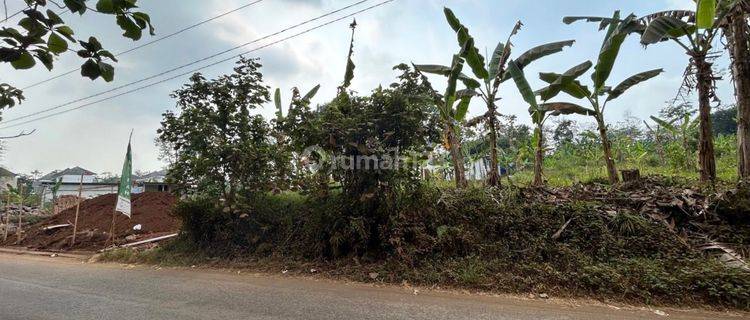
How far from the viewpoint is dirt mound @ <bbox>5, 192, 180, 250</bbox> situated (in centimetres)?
1005

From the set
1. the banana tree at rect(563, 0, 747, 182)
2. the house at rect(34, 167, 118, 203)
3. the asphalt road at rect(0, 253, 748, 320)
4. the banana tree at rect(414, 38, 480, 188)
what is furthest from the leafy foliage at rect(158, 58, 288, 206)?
the house at rect(34, 167, 118, 203)

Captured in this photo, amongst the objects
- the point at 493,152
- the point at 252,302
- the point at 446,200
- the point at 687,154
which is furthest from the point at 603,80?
the point at 252,302

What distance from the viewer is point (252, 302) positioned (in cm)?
443

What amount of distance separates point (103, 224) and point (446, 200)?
36.7ft

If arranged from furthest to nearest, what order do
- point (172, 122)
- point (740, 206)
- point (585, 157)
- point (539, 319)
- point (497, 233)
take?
point (585, 157)
point (172, 122)
point (497, 233)
point (740, 206)
point (539, 319)

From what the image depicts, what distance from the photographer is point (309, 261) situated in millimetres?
6246

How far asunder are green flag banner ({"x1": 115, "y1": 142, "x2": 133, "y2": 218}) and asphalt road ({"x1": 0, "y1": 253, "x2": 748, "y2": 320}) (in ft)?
8.71

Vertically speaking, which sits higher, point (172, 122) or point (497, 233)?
point (172, 122)

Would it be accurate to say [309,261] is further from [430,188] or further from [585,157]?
[585,157]

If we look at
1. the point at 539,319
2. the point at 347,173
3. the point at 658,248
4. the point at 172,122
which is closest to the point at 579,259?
the point at 658,248

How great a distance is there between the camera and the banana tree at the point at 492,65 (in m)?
7.18

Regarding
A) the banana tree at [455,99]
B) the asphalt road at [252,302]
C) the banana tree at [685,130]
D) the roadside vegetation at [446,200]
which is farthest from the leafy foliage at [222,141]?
the banana tree at [685,130]

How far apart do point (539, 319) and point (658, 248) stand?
237 cm

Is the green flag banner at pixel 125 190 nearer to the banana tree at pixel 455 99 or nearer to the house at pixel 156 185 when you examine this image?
the house at pixel 156 185
